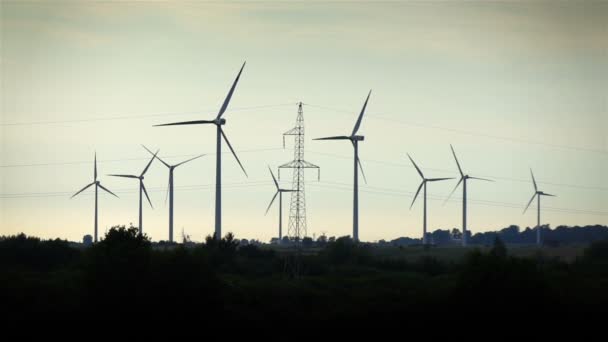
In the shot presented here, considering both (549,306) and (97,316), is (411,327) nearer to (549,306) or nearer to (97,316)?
(549,306)

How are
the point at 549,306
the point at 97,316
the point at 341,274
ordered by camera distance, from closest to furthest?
the point at 97,316 → the point at 549,306 → the point at 341,274

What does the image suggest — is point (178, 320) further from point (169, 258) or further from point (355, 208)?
point (355, 208)

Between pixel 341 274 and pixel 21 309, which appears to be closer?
pixel 21 309

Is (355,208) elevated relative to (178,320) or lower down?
elevated

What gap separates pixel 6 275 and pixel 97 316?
68.0 ft

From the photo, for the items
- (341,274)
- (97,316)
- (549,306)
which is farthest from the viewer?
(341,274)

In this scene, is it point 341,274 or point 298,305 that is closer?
point 298,305

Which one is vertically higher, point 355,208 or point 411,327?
point 355,208

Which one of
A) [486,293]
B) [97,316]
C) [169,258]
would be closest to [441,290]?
[486,293]

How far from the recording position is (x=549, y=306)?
137 metres

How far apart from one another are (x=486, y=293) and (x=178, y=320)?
2913 cm

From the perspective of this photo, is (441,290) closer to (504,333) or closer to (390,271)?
(504,333)

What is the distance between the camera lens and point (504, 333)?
13050cm

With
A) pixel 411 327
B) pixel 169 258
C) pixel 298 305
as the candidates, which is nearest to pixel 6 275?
pixel 169 258
